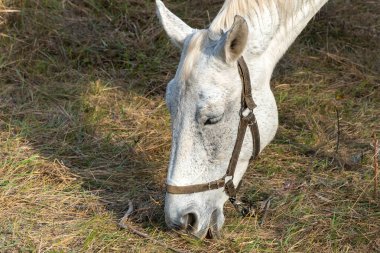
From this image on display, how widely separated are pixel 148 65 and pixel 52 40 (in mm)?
885

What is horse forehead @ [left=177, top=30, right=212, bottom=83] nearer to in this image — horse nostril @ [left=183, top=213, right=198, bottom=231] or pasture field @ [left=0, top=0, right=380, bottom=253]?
horse nostril @ [left=183, top=213, right=198, bottom=231]

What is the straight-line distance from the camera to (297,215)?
3.89 meters

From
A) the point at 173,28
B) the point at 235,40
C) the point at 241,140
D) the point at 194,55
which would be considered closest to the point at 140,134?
the point at 173,28

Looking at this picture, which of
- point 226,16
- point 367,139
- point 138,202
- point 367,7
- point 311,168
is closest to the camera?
point 226,16

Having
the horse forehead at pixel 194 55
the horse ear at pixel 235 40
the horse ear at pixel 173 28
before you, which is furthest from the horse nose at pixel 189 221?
the horse ear at pixel 173 28

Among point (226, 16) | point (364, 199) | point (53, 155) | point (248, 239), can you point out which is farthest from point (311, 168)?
point (53, 155)

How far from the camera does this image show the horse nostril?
336cm

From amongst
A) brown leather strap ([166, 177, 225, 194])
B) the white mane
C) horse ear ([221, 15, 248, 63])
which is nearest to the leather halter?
brown leather strap ([166, 177, 225, 194])

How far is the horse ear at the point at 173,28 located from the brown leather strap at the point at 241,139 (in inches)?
14.6

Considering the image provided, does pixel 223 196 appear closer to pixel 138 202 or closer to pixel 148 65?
pixel 138 202

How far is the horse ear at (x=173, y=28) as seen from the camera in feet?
11.7

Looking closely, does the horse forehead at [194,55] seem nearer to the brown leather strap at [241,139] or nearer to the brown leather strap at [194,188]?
the brown leather strap at [241,139]

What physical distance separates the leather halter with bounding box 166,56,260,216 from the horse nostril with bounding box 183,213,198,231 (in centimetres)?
13

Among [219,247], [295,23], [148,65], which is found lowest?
[219,247]
